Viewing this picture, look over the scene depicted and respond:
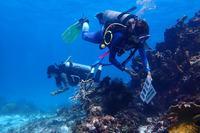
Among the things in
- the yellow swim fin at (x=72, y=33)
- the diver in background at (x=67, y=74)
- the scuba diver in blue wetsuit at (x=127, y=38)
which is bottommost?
the scuba diver in blue wetsuit at (x=127, y=38)

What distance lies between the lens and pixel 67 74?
43.2 ft

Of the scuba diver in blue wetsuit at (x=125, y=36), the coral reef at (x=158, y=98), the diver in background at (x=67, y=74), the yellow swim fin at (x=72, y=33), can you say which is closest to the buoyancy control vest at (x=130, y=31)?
the scuba diver in blue wetsuit at (x=125, y=36)

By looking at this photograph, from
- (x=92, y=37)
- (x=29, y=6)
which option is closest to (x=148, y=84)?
(x=92, y=37)

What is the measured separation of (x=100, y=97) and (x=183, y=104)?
4.34 metres

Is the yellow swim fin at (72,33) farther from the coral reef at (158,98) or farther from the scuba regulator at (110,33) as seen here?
the scuba regulator at (110,33)

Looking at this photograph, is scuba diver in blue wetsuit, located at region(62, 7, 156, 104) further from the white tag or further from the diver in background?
the diver in background

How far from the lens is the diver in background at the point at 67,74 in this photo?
1243 centimetres

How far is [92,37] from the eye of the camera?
12219 mm

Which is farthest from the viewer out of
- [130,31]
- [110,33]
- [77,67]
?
[77,67]

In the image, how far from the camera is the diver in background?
1243cm

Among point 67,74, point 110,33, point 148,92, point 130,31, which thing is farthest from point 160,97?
point 67,74

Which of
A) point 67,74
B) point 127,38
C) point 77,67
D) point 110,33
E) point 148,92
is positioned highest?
point 77,67

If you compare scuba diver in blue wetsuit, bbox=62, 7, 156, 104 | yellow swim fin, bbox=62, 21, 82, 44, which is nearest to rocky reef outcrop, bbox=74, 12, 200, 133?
scuba diver in blue wetsuit, bbox=62, 7, 156, 104

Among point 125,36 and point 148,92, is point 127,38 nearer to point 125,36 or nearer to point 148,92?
point 125,36
